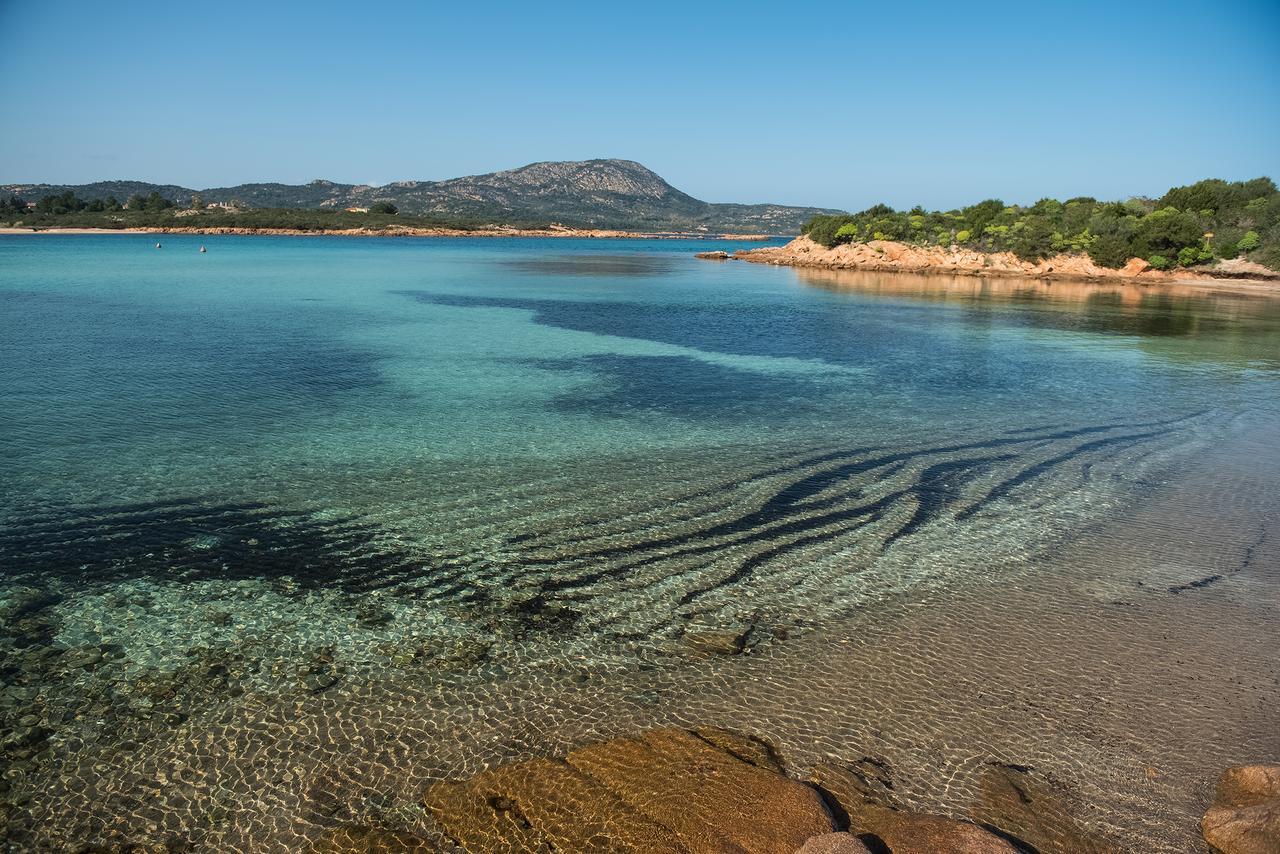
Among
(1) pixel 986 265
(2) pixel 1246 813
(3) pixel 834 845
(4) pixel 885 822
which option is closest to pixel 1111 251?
(1) pixel 986 265

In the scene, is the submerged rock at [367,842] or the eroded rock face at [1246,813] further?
the submerged rock at [367,842]

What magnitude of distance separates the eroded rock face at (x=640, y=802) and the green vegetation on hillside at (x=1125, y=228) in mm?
66148

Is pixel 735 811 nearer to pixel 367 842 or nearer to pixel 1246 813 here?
pixel 367 842

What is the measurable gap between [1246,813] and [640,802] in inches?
156

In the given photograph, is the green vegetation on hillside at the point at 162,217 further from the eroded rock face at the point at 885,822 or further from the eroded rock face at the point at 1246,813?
the eroded rock face at the point at 1246,813

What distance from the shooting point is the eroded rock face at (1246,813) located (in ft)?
15.4

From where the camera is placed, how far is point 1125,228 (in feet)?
198

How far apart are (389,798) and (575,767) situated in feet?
4.33

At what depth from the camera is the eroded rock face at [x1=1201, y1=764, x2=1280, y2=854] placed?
4.68m

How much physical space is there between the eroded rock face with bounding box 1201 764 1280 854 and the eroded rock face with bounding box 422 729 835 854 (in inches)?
101

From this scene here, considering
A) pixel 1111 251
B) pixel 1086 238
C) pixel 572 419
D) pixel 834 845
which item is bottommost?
pixel 834 845

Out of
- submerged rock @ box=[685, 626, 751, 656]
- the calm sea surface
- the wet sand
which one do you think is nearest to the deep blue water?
the calm sea surface

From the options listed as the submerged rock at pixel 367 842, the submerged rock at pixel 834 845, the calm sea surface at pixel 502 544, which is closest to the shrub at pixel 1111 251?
the calm sea surface at pixel 502 544

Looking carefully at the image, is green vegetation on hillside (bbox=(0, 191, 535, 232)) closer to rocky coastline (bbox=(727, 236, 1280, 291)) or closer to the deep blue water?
rocky coastline (bbox=(727, 236, 1280, 291))
